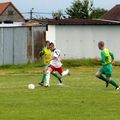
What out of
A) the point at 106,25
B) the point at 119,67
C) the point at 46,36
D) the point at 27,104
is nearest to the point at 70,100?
the point at 27,104

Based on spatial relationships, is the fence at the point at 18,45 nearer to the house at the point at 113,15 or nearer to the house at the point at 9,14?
the house at the point at 113,15

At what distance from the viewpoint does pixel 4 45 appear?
41.8 metres

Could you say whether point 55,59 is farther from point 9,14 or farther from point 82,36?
point 9,14

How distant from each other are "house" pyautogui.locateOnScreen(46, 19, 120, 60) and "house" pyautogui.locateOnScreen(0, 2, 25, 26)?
41.8m

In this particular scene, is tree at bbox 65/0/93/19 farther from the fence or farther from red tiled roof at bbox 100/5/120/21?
the fence

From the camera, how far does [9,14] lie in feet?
298

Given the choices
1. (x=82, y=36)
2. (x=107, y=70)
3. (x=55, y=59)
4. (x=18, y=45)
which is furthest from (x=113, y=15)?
(x=107, y=70)

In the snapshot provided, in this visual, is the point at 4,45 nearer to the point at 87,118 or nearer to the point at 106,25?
the point at 106,25

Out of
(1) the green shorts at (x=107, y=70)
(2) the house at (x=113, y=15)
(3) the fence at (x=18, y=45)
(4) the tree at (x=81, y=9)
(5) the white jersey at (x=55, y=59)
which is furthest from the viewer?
(4) the tree at (x=81, y=9)

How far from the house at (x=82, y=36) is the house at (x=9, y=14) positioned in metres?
41.8

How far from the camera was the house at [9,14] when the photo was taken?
89.4m

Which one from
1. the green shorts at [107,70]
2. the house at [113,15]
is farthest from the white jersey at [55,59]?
the house at [113,15]

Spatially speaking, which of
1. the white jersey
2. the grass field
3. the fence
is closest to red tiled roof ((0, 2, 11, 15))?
the fence

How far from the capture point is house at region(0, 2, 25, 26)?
89363mm
